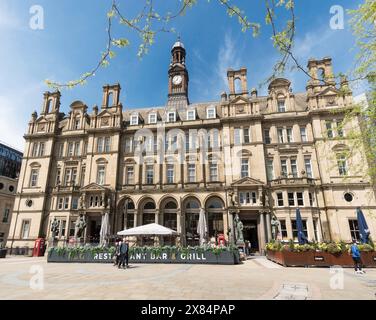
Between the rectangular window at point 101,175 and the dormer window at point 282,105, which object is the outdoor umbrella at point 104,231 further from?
the dormer window at point 282,105

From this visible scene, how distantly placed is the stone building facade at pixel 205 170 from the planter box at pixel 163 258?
313 inches

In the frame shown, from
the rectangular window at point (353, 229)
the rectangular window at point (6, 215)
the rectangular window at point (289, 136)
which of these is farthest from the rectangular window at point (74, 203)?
the rectangular window at point (353, 229)

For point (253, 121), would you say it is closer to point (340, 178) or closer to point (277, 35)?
point (340, 178)

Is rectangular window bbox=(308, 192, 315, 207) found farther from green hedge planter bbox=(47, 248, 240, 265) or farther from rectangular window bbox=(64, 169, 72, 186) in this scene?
rectangular window bbox=(64, 169, 72, 186)

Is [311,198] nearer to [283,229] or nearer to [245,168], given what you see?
[283,229]

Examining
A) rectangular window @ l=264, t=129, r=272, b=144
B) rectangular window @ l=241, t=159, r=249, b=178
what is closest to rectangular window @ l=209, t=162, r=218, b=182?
rectangular window @ l=241, t=159, r=249, b=178

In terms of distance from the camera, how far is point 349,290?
8695mm

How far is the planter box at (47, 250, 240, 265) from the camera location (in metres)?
18.3

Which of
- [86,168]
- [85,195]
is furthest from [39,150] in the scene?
[85,195]

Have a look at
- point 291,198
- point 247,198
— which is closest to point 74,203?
point 247,198

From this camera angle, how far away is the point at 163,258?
18984 mm

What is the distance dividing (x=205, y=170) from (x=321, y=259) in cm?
1798

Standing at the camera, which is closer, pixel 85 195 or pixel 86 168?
pixel 85 195

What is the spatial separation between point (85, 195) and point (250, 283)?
27.2 meters
